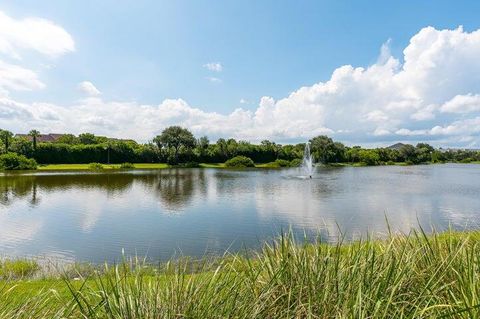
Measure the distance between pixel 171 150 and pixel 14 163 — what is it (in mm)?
34072

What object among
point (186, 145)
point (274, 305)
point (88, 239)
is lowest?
point (88, 239)

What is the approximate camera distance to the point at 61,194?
29938mm

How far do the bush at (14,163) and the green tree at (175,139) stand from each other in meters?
29.3

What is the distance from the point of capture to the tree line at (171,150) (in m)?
71.8

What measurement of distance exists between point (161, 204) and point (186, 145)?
2393 inches

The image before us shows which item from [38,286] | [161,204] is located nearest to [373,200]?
[161,204]

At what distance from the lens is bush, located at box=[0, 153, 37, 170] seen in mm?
58812

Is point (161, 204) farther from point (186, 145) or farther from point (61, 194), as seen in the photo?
point (186, 145)

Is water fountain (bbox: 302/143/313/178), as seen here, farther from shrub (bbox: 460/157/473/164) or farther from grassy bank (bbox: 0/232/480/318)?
shrub (bbox: 460/157/473/164)

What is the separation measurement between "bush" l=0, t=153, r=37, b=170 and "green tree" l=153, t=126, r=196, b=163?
29.3m

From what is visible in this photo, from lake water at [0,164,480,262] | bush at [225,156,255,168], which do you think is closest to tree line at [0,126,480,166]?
bush at [225,156,255,168]

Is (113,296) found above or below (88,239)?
above

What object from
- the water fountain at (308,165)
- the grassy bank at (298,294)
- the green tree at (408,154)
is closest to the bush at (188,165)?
the water fountain at (308,165)

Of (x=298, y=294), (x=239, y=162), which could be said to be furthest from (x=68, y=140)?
(x=298, y=294)
